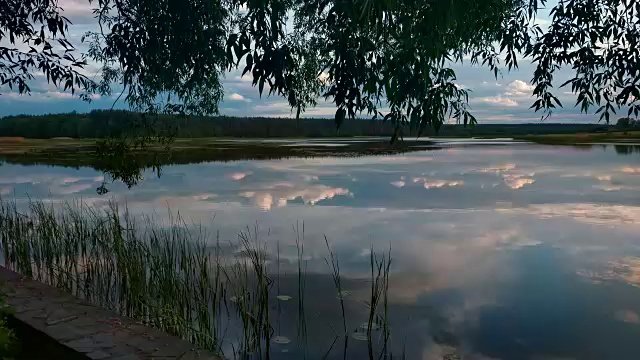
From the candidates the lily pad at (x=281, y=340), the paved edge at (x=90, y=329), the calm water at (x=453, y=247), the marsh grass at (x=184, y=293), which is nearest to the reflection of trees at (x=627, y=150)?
the calm water at (x=453, y=247)

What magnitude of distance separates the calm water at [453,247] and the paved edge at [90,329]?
1.89m

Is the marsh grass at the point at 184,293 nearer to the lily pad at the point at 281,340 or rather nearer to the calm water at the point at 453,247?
the lily pad at the point at 281,340

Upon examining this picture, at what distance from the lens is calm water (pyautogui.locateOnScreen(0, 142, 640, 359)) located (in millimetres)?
6348

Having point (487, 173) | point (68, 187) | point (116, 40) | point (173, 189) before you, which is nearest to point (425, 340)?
point (116, 40)

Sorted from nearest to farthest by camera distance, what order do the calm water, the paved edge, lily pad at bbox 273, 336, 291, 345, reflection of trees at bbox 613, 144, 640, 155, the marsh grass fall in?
1. the paved edge
2. the marsh grass
3. lily pad at bbox 273, 336, 291, 345
4. the calm water
5. reflection of trees at bbox 613, 144, 640, 155

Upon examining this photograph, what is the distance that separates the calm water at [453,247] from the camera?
6.35 metres

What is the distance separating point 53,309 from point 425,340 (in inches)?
148

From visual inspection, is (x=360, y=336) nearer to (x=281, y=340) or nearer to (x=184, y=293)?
(x=281, y=340)

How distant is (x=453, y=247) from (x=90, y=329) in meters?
8.34

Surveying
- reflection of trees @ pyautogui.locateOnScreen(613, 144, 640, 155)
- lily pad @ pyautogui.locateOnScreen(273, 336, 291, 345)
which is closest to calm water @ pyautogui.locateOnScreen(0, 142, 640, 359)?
lily pad @ pyautogui.locateOnScreen(273, 336, 291, 345)

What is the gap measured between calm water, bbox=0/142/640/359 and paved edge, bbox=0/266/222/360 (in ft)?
6.19

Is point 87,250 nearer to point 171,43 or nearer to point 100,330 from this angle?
point 171,43

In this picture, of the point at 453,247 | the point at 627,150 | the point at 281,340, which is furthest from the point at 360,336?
the point at 627,150

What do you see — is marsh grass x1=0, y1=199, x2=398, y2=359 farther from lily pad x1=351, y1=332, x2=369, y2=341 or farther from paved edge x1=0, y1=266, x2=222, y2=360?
paved edge x1=0, y1=266, x2=222, y2=360
